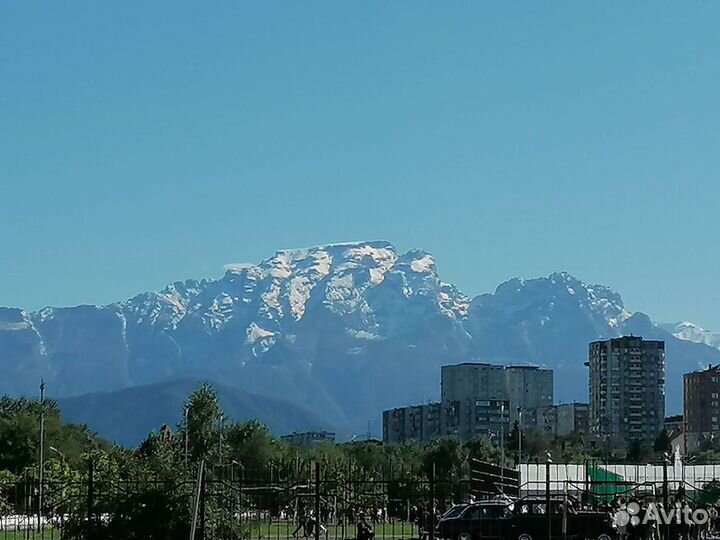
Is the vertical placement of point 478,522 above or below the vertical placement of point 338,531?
above

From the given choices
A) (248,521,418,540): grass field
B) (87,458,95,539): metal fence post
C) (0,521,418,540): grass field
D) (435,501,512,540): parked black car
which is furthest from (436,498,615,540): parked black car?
(87,458,95,539): metal fence post

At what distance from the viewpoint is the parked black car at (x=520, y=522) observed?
1379 inches

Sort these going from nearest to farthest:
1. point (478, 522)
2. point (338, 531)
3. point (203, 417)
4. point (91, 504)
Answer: point (91, 504) → point (478, 522) → point (338, 531) → point (203, 417)

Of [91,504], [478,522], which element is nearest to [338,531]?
[478,522]

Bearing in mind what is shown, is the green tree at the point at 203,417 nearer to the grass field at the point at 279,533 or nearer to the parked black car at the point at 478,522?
the grass field at the point at 279,533

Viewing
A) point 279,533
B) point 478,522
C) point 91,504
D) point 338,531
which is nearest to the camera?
point 91,504

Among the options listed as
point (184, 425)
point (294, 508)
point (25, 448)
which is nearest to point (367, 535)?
point (294, 508)

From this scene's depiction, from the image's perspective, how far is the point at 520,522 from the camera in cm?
3556

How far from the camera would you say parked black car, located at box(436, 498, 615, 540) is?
1379 inches

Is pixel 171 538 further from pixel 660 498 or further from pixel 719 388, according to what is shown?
pixel 719 388

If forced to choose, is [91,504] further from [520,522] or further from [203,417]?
[203,417]

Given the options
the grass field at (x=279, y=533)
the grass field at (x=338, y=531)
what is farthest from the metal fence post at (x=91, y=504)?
the grass field at (x=338, y=531)

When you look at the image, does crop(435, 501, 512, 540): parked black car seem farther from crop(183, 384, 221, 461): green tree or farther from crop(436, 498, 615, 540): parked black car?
crop(183, 384, 221, 461): green tree

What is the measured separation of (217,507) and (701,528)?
1154 cm
